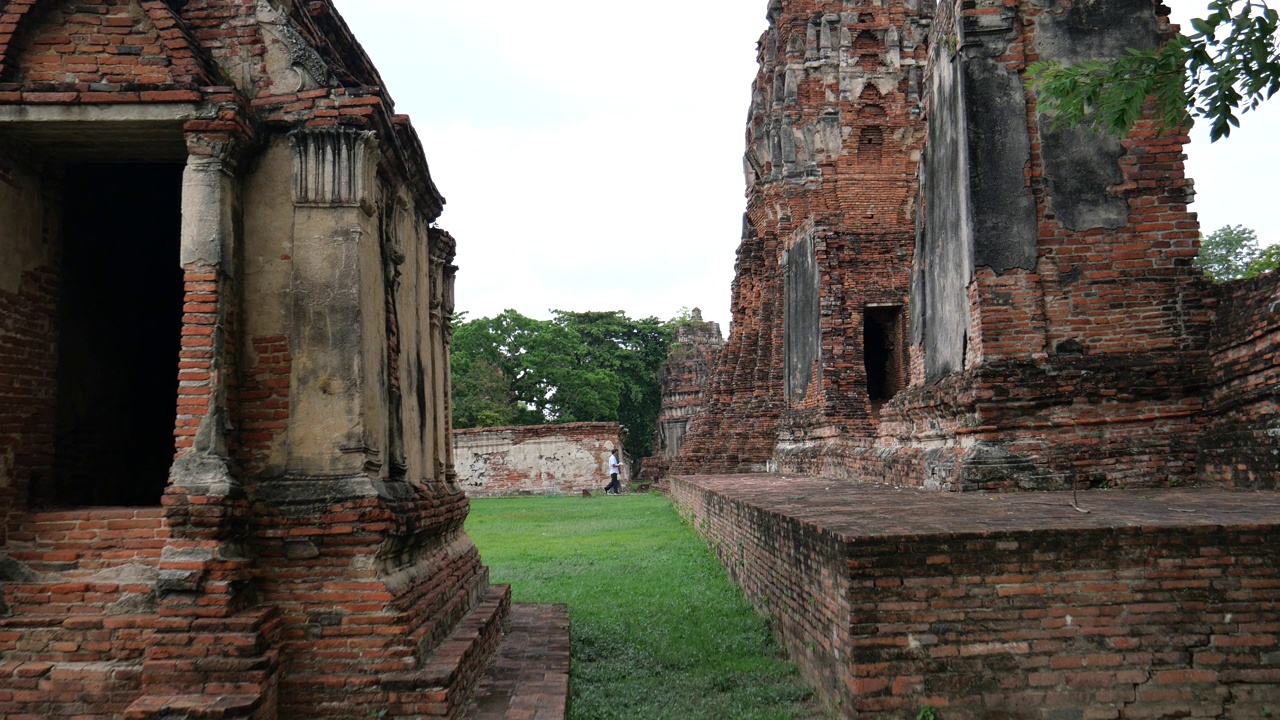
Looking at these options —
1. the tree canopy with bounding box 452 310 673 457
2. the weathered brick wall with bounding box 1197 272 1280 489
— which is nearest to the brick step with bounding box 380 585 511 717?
the weathered brick wall with bounding box 1197 272 1280 489

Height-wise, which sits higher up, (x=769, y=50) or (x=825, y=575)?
(x=769, y=50)

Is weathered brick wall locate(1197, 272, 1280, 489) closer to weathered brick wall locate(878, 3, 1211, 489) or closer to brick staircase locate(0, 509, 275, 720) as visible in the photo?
weathered brick wall locate(878, 3, 1211, 489)

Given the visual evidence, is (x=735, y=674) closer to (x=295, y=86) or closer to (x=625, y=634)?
(x=625, y=634)

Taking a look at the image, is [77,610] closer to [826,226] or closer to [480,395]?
[826,226]

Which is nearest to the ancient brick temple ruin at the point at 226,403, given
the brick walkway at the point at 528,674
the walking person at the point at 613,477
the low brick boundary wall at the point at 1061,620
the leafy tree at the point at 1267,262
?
the brick walkway at the point at 528,674

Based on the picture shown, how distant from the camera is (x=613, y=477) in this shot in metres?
25.6

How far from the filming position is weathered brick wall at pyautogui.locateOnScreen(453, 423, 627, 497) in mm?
25859

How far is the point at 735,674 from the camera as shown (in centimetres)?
560

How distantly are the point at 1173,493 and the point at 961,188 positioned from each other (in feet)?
9.91

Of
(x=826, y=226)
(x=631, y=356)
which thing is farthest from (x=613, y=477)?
(x=631, y=356)

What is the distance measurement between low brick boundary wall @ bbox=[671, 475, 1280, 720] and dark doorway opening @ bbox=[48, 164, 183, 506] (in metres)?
4.00

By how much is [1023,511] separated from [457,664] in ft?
9.82

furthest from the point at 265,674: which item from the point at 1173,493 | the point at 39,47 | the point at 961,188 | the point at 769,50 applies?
the point at 769,50

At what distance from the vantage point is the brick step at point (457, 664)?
4105 mm
